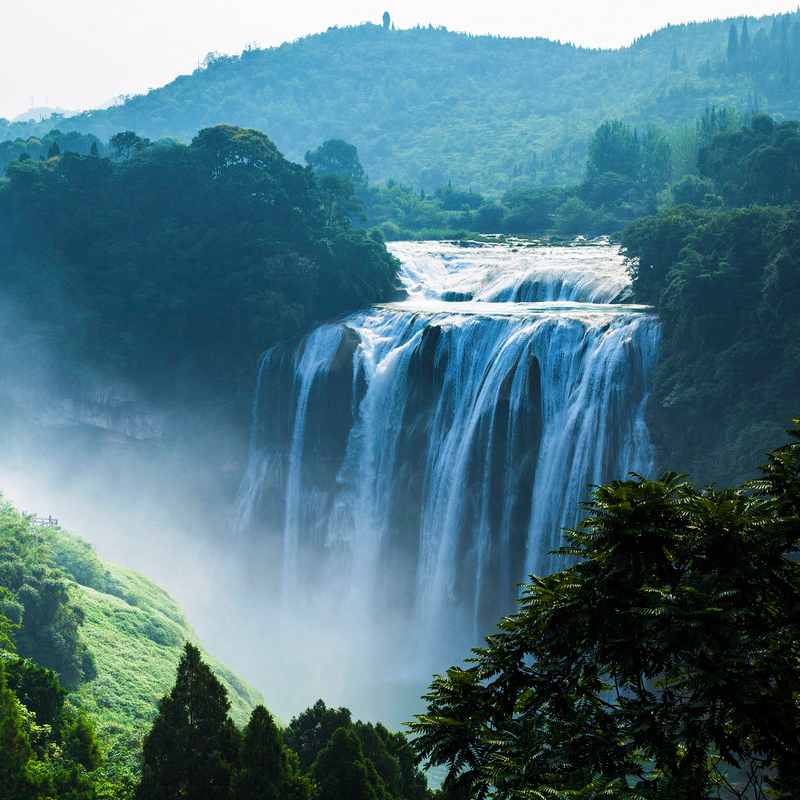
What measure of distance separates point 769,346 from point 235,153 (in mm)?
30300

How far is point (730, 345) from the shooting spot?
28.4m

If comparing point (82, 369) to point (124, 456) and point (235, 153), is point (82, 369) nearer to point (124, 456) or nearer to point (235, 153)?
point (124, 456)

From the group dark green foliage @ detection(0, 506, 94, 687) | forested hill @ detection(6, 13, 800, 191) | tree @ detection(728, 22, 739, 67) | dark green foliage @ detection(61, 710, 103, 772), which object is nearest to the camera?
dark green foliage @ detection(61, 710, 103, 772)

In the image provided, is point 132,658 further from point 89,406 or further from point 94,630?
point 89,406

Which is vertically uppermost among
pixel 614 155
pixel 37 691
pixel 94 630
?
pixel 614 155

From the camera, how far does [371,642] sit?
33.7 meters

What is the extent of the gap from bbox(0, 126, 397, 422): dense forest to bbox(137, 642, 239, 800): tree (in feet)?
88.6

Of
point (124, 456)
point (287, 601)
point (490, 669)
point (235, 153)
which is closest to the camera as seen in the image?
point (490, 669)

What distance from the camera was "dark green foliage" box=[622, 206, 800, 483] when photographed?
26.1 meters

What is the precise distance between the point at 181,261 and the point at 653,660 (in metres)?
39.6

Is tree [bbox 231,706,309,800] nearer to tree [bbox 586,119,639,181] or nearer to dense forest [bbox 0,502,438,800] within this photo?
dense forest [bbox 0,502,438,800]

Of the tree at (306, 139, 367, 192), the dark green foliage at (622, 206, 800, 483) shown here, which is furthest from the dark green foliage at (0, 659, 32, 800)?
the tree at (306, 139, 367, 192)

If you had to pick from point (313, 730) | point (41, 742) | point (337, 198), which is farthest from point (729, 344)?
point (337, 198)

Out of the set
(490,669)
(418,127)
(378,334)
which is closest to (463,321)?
(378,334)
